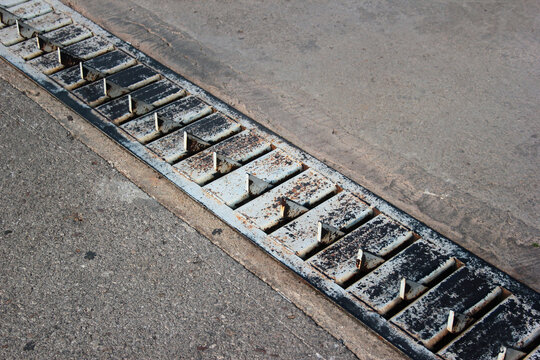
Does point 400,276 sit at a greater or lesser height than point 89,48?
lesser

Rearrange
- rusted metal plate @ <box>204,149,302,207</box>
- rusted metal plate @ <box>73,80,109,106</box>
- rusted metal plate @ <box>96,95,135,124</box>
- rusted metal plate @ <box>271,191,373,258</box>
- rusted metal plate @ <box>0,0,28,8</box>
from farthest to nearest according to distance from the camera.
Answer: rusted metal plate @ <box>0,0,28,8</box> → rusted metal plate @ <box>73,80,109,106</box> → rusted metal plate @ <box>96,95,135,124</box> → rusted metal plate @ <box>204,149,302,207</box> → rusted metal plate @ <box>271,191,373,258</box>

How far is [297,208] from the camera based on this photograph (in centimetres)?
358

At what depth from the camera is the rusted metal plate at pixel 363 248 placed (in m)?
3.25

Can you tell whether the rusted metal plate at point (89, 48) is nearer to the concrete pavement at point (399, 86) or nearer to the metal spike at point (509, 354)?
the concrete pavement at point (399, 86)

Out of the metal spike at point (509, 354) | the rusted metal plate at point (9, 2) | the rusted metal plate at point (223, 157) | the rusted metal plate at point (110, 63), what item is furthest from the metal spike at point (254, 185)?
the rusted metal plate at point (9, 2)

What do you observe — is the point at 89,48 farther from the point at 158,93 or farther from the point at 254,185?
the point at 254,185

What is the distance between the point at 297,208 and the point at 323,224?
25cm

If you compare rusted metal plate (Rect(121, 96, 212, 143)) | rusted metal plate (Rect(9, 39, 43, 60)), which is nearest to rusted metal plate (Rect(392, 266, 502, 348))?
rusted metal plate (Rect(121, 96, 212, 143))

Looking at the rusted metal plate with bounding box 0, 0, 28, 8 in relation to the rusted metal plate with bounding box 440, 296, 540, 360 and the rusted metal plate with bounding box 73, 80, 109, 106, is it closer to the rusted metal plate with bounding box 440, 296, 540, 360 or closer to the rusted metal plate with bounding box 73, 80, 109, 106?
the rusted metal plate with bounding box 73, 80, 109, 106

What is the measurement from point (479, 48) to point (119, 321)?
3646mm

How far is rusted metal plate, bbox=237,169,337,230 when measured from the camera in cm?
355

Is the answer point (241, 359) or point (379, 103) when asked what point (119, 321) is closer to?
point (241, 359)

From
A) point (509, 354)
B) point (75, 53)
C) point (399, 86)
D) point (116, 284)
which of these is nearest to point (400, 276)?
point (509, 354)

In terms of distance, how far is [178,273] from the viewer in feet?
10.5
